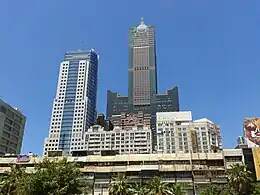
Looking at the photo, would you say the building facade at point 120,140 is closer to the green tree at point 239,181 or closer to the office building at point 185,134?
the office building at point 185,134

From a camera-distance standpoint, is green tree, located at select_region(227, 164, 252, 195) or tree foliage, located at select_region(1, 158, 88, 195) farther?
green tree, located at select_region(227, 164, 252, 195)

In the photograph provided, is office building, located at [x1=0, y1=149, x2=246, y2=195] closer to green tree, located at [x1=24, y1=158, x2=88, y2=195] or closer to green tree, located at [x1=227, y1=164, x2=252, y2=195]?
green tree, located at [x1=227, y1=164, x2=252, y2=195]

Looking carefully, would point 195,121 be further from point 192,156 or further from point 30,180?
point 30,180

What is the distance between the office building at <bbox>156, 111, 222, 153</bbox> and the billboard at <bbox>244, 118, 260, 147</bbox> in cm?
A: 10386

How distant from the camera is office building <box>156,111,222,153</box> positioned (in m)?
181

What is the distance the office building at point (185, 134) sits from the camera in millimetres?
181375

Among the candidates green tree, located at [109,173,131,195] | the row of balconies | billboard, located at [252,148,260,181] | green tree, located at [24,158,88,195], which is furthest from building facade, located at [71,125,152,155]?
green tree, located at [24,158,88,195]

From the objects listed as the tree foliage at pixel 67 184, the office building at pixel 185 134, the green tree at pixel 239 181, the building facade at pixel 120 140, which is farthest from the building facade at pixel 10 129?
the green tree at pixel 239 181

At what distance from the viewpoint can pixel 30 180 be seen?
43.2m

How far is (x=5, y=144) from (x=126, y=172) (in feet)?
222

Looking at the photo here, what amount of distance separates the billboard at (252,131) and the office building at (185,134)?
10386cm

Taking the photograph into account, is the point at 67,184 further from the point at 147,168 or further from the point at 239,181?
the point at 239,181

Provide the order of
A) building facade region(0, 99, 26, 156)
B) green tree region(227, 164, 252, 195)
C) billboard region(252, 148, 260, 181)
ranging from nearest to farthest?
green tree region(227, 164, 252, 195) < billboard region(252, 148, 260, 181) < building facade region(0, 99, 26, 156)

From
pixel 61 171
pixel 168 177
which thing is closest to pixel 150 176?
pixel 168 177
